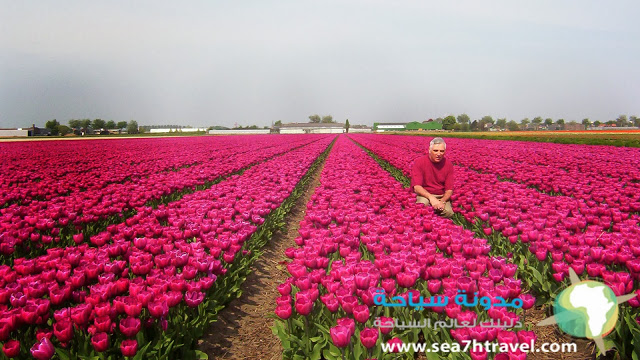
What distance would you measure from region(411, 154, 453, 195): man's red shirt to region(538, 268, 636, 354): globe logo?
13.1 ft

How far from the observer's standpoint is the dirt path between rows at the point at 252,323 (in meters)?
3.51

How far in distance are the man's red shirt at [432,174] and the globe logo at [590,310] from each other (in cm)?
401

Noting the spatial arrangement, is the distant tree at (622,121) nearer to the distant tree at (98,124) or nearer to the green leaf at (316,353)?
the green leaf at (316,353)

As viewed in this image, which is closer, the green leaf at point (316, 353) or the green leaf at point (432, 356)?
the green leaf at point (432, 356)

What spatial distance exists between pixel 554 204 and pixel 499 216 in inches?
52.9

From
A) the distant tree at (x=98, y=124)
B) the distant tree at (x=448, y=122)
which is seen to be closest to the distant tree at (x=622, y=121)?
the distant tree at (x=448, y=122)

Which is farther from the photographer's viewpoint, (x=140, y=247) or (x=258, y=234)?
(x=258, y=234)

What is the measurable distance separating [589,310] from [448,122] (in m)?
157

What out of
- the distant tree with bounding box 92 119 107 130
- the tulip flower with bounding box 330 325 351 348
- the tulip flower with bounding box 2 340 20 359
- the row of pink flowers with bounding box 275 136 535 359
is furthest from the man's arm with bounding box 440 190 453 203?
the distant tree with bounding box 92 119 107 130

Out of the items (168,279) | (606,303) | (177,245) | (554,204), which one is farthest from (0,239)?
(554,204)

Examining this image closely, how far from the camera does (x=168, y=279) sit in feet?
9.88

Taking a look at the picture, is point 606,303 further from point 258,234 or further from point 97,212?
point 97,212

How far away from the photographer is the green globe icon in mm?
2812

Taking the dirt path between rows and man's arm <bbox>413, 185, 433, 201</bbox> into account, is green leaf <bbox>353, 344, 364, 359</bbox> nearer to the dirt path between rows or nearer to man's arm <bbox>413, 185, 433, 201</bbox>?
the dirt path between rows
